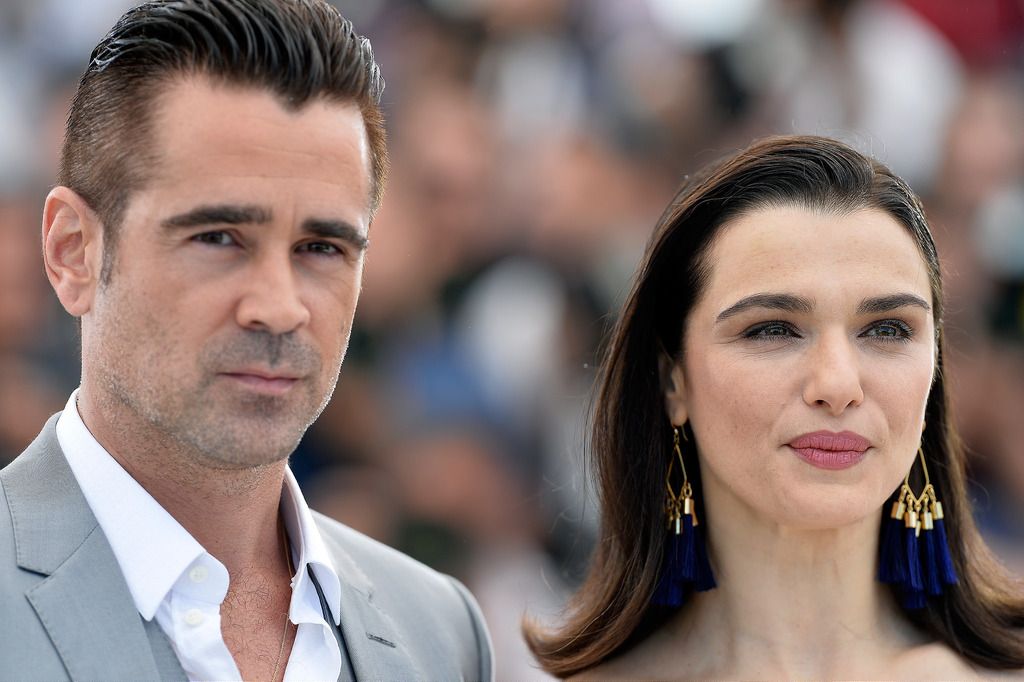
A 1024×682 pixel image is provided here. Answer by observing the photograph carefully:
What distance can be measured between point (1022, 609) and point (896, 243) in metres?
0.98

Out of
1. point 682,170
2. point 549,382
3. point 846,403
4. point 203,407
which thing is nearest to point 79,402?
point 203,407

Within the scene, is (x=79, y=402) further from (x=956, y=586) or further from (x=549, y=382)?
(x=549, y=382)

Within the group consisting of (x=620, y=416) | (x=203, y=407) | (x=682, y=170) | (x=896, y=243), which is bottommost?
(x=203, y=407)

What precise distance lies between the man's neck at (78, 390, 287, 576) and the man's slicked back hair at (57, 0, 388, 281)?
0.99 feet

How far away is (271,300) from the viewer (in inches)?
105

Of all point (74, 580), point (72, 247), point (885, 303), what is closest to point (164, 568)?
point (74, 580)

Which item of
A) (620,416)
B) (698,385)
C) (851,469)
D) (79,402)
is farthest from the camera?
(620,416)

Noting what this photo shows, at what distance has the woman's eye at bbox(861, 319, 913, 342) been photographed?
317cm

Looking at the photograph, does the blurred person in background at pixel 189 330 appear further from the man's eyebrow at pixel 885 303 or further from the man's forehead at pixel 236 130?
the man's eyebrow at pixel 885 303

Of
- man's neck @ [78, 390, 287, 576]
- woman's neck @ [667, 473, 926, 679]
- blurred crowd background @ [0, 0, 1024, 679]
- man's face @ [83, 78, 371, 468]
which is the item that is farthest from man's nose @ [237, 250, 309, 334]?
blurred crowd background @ [0, 0, 1024, 679]

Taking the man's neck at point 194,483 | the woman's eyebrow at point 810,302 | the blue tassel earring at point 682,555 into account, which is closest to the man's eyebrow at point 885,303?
the woman's eyebrow at point 810,302

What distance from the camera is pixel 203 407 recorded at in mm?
2682

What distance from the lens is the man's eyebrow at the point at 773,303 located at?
10.3 feet

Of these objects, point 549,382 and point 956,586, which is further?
point 549,382
